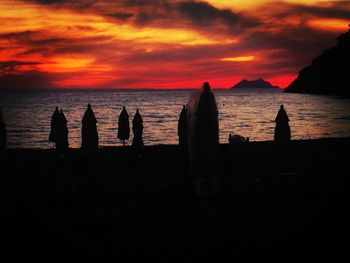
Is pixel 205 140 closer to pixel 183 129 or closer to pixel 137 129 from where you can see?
pixel 183 129

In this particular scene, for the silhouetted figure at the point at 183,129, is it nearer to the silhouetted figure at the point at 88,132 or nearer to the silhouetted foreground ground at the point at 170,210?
the silhouetted foreground ground at the point at 170,210

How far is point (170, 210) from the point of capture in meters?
12.8

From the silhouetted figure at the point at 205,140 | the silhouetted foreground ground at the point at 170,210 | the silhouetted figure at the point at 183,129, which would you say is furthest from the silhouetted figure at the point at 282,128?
the silhouetted figure at the point at 205,140

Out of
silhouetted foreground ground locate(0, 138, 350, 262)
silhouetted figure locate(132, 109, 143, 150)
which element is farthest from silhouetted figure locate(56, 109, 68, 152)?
silhouetted figure locate(132, 109, 143, 150)

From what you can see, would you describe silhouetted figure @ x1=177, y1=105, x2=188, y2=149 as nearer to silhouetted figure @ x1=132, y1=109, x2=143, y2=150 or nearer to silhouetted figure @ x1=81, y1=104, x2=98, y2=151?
silhouetted figure @ x1=132, y1=109, x2=143, y2=150

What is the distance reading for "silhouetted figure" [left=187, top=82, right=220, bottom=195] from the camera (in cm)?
1334

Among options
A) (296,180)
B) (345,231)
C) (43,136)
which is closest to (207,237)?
(345,231)

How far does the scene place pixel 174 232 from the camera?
10.9m

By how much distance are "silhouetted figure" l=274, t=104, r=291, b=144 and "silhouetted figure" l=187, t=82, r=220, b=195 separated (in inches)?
Answer: 344

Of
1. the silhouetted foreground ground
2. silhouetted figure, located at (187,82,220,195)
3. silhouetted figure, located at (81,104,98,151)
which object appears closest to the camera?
the silhouetted foreground ground

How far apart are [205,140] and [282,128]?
30.5ft

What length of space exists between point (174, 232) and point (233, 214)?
Answer: 208 centimetres

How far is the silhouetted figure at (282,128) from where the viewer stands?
21672mm

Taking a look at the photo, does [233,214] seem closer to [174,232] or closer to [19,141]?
[174,232]
